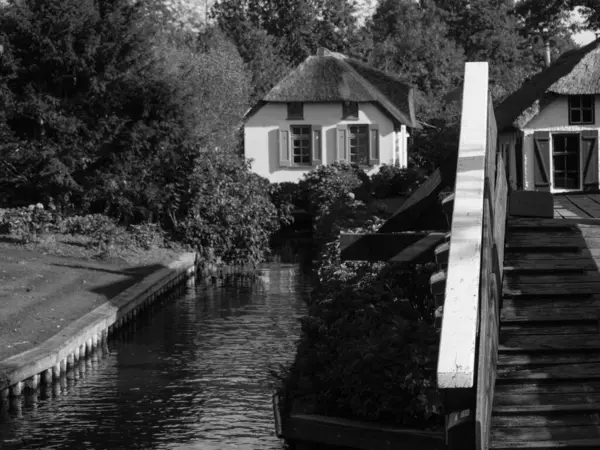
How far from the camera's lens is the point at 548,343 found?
25.8ft

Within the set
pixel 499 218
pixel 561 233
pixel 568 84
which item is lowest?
pixel 561 233

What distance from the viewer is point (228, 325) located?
23.0 m

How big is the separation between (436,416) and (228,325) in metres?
12.5

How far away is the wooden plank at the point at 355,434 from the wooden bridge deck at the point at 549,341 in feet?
6.69

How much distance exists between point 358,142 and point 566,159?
16693 mm

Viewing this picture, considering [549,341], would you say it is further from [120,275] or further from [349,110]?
[349,110]

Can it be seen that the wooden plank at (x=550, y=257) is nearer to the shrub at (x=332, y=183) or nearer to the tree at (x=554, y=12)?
the shrub at (x=332, y=183)

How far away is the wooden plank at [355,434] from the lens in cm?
1045

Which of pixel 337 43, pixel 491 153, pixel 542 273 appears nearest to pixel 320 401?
pixel 542 273

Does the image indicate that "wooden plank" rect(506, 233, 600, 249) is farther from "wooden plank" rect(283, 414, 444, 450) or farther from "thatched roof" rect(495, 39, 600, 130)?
"thatched roof" rect(495, 39, 600, 130)

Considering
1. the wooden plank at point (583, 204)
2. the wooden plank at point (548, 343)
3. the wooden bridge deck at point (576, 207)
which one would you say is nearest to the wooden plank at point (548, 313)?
A: the wooden plank at point (548, 343)

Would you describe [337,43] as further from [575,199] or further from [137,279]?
[575,199]

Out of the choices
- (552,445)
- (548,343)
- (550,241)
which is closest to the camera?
(552,445)

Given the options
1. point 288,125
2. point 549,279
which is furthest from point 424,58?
point 549,279
